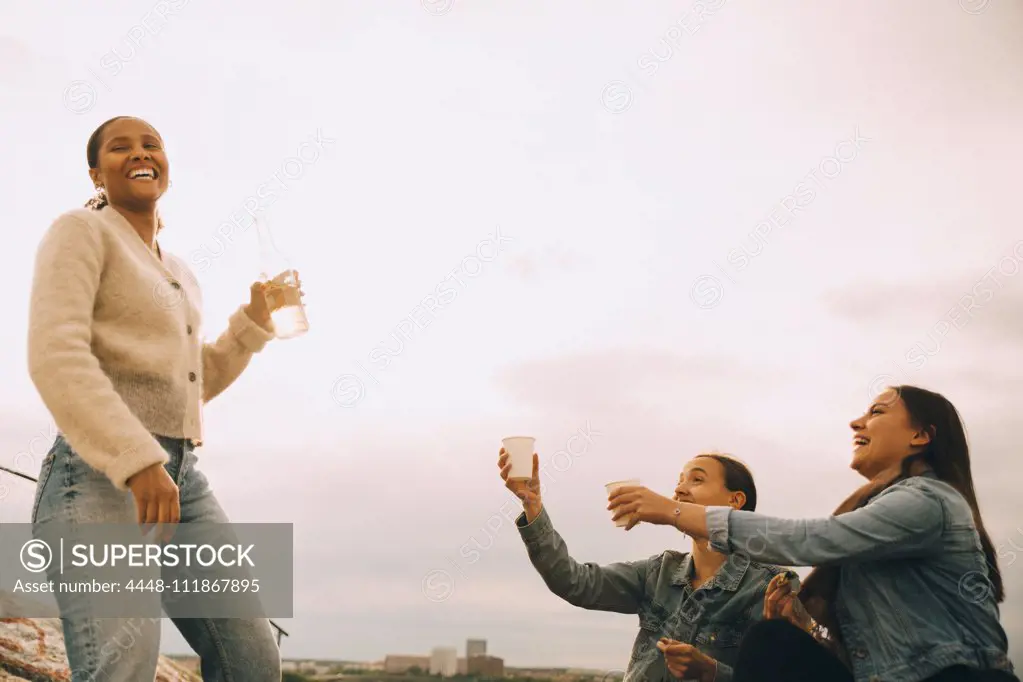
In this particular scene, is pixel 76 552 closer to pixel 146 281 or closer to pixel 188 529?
pixel 188 529

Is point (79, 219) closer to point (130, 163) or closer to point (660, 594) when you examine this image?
point (130, 163)

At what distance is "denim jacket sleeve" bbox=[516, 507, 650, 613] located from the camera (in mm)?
2578

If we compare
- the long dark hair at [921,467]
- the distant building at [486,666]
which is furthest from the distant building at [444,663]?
the long dark hair at [921,467]

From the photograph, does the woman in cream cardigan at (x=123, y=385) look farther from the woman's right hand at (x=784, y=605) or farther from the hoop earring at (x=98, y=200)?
the woman's right hand at (x=784, y=605)

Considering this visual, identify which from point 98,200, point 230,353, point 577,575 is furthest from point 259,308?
point 577,575

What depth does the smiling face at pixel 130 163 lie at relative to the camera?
69.0 inches

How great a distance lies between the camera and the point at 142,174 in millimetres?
1760

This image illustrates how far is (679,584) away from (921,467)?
75cm

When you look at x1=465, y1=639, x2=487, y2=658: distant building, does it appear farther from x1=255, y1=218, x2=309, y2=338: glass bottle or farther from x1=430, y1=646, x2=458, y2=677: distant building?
x1=255, y1=218, x2=309, y2=338: glass bottle

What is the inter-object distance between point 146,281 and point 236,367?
0.35 meters

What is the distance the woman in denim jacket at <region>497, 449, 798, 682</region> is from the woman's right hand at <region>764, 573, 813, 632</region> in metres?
0.15

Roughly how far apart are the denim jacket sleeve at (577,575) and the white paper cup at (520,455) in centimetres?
15

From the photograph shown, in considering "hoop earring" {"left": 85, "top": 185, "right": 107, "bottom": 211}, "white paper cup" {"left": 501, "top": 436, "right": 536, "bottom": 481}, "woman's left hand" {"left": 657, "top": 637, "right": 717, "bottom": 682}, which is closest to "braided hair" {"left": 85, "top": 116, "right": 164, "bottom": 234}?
"hoop earring" {"left": 85, "top": 185, "right": 107, "bottom": 211}

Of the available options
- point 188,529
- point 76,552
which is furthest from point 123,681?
point 188,529
